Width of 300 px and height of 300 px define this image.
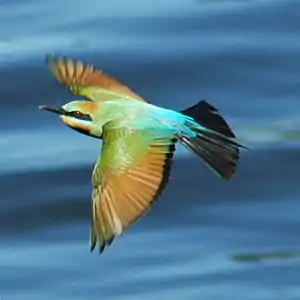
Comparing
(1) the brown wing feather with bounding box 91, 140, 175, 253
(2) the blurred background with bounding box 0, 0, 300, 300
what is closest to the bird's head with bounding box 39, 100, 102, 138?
(1) the brown wing feather with bounding box 91, 140, 175, 253

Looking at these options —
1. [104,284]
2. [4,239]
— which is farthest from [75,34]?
[104,284]

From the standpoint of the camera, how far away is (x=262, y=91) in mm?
9289

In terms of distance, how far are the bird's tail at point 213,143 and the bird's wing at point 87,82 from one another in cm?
28

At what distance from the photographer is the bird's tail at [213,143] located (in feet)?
18.6

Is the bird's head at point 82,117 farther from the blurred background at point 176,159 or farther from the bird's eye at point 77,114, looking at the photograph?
the blurred background at point 176,159

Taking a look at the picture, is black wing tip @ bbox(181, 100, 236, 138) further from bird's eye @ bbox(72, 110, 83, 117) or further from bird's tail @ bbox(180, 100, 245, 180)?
bird's eye @ bbox(72, 110, 83, 117)

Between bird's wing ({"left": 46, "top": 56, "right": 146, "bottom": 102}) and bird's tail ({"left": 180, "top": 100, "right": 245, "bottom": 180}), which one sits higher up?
bird's wing ({"left": 46, "top": 56, "right": 146, "bottom": 102})

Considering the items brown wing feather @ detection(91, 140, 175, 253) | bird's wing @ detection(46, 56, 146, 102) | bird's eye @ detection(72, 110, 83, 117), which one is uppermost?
bird's wing @ detection(46, 56, 146, 102)

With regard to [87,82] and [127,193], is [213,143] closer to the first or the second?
[127,193]

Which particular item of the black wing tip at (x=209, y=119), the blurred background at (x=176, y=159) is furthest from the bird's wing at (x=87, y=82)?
the blurred background at (x=176, y=159)

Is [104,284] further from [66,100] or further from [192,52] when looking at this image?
[192,52]

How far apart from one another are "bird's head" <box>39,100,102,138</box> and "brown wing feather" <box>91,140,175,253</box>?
0.46 feet

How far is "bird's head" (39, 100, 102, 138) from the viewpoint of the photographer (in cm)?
563

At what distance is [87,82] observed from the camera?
6254 mm
